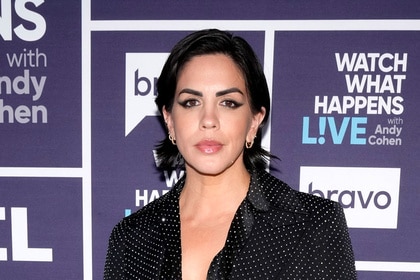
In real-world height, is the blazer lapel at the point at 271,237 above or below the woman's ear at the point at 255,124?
below

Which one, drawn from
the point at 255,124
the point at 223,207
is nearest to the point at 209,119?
the point at 255,124

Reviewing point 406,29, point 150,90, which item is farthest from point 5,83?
point 406,29

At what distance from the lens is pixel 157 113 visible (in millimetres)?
1848

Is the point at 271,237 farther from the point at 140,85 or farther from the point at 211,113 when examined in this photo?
the point at 140,85

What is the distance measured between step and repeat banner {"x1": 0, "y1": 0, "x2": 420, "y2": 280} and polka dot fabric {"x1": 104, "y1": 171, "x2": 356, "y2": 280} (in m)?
0.56

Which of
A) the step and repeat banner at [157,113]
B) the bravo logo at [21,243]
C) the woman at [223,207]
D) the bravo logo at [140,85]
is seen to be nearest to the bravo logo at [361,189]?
the step and repeat banner at [157,113]

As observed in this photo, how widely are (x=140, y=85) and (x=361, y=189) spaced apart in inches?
37.4

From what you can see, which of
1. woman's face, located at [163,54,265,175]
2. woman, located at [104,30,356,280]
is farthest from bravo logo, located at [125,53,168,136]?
woman's face, located at [163,54,265,175]

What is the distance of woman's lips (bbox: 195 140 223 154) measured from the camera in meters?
1.22

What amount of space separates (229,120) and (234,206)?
27 centimetres

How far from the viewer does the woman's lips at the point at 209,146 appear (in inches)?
47.9

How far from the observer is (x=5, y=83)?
1.84 m

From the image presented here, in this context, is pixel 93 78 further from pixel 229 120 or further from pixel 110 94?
pixel 229 120

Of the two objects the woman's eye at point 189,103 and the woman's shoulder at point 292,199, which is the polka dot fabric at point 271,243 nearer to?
the woman's shoulder at point 292,199
